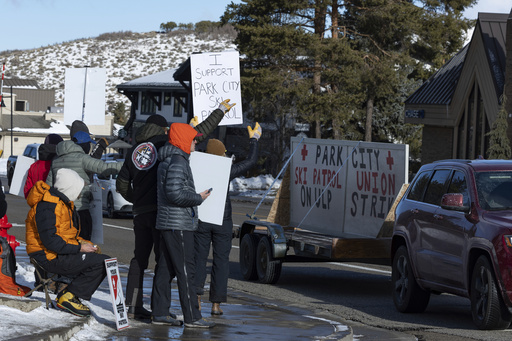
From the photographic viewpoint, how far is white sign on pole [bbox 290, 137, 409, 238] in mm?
13273

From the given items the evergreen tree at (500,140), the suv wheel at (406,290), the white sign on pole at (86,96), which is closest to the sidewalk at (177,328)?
the suv wheel at (406,290)

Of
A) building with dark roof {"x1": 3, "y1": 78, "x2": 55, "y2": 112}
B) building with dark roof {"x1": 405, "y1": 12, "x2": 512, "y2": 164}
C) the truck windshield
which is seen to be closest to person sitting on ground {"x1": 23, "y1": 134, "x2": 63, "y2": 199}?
the truck windshield

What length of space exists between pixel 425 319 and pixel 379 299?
173 centimetres

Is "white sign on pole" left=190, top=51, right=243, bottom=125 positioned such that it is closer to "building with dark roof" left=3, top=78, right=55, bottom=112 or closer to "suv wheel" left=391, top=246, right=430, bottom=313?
"suv wheel" left=391, top=246, right=430, bottom=313

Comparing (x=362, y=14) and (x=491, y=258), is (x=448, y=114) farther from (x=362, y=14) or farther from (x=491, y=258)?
(x=491, y=258)

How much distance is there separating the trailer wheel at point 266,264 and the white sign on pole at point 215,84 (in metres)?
2.11

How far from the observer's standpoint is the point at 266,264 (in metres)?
13.5

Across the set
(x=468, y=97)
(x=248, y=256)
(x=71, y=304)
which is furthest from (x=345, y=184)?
(x=468, y=97)

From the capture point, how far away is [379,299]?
12328mm

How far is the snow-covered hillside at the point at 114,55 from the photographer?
489 feet

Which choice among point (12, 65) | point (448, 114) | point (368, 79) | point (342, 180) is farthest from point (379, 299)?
point (12, 65)

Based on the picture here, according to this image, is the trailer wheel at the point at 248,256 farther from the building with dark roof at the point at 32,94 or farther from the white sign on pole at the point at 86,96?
the building with dark roof at the point at 32,94

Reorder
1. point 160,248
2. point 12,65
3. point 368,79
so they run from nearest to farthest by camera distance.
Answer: point 160,248 < point 368,79 < point 12,65

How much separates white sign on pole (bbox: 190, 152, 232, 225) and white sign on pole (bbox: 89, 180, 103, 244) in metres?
1.71
